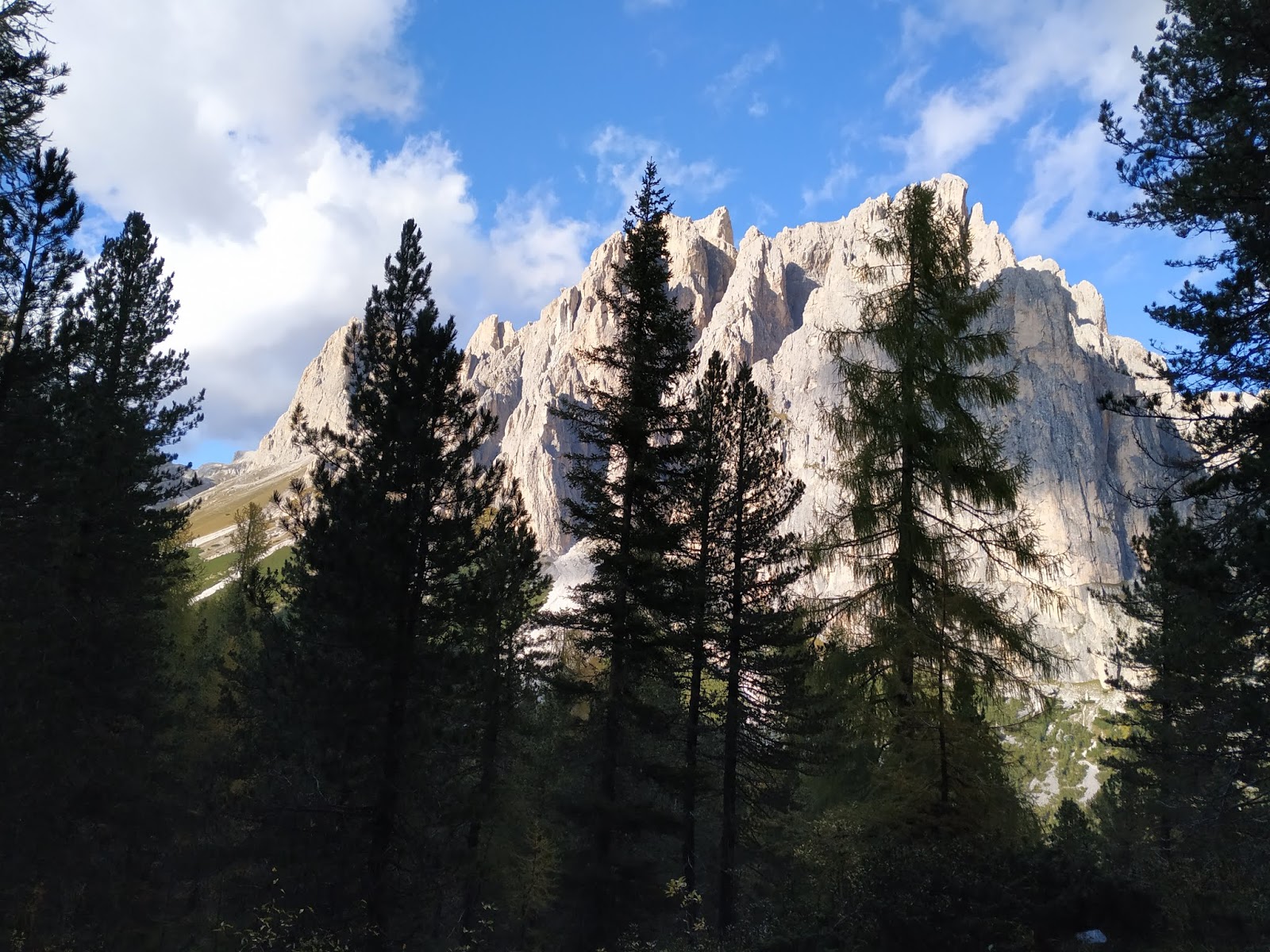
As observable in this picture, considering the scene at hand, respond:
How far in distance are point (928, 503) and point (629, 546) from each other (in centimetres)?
559

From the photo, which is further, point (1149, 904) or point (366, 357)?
point (366, 357)

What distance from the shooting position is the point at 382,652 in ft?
39.2

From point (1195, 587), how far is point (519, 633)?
16.7m

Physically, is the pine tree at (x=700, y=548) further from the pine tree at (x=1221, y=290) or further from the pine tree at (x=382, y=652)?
the pine tree at (x=1221, y=290)

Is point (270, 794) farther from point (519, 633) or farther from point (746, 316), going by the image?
point (746, 316)

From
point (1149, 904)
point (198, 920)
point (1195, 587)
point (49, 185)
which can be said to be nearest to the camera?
point (1195, 587)

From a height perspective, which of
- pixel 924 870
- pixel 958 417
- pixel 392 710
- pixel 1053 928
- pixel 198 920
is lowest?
pixel 198 920

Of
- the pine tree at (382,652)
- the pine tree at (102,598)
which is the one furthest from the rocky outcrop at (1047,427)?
the pine tree at (382,652)

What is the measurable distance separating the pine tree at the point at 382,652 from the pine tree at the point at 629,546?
265cm

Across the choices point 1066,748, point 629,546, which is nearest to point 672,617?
point 629,546

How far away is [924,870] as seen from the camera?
991 centimetres

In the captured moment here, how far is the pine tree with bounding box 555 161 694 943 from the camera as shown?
13641mm

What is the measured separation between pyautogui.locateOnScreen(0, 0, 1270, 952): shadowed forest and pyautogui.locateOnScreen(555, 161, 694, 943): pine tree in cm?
8

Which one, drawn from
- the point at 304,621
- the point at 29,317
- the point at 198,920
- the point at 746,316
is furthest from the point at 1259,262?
the point at 746,316
